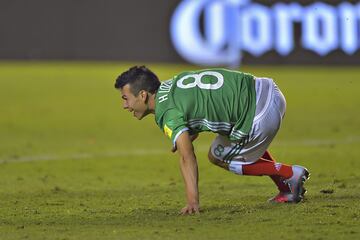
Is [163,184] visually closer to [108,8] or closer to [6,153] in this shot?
[6,153]

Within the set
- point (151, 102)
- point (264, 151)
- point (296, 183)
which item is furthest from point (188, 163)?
point (296, 183)

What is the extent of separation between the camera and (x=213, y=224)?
7480 mm

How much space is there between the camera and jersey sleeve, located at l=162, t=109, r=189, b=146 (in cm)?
762

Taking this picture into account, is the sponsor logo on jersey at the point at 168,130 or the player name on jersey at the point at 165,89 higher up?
the player name on jersey at the point at 165,89

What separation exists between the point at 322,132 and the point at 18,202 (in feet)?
27.0

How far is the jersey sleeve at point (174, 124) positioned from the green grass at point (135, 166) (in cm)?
72

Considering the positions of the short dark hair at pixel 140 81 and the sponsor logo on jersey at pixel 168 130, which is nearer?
the sponsor logo on jersey at pixel 168 130

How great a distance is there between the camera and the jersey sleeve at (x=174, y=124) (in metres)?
7.62

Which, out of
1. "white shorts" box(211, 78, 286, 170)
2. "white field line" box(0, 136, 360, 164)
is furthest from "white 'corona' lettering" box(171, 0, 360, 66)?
"white shorts" box(211, 78, 286, 170)

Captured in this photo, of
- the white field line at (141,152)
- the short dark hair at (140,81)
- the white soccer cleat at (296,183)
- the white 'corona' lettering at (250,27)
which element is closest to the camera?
the short dark hair at (140,81)

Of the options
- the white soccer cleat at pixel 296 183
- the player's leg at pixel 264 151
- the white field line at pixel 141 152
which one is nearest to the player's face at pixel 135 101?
the player's leg at pixel 264 151

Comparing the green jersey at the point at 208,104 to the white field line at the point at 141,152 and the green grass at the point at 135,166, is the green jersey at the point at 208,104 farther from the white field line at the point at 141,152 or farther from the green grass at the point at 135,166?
the white field line at the point at 141,152

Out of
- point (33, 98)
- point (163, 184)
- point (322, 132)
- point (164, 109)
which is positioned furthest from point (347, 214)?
point (33, 98)

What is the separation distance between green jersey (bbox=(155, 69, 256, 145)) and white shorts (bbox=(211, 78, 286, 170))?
7cm
